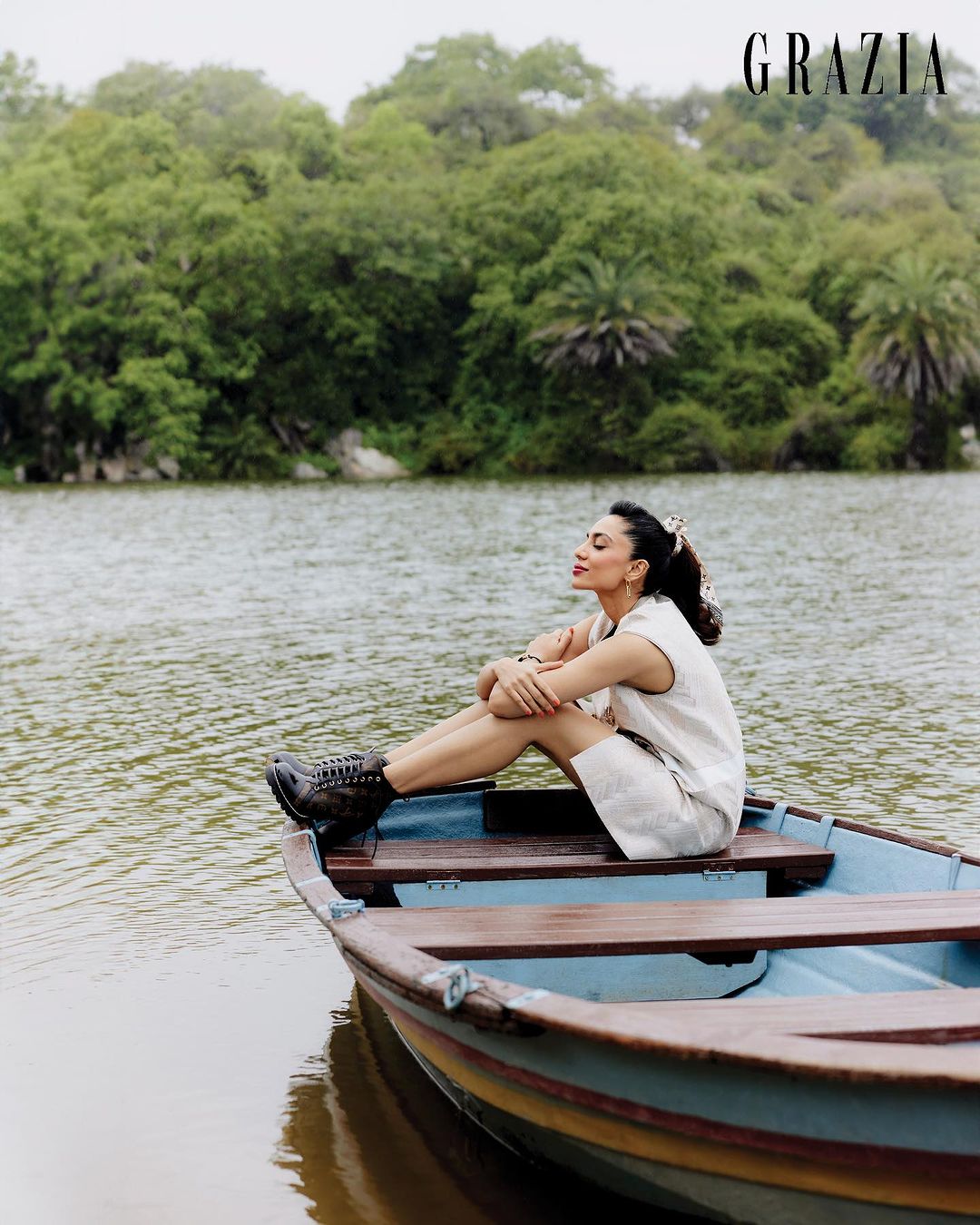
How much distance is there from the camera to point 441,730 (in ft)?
15.5

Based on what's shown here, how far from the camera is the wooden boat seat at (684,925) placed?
352 cm

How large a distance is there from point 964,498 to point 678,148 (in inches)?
1839

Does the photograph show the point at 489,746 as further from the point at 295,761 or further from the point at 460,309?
the point at 460,309

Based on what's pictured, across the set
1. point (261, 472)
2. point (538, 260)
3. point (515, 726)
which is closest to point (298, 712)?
point (515, 726)

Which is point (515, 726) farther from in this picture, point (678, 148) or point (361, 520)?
point (678, 148)

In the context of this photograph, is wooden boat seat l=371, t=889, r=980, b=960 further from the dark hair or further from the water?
the dark hair

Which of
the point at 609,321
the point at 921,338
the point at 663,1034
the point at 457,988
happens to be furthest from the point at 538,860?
the point at 609,321

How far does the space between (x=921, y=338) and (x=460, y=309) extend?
1584 cm

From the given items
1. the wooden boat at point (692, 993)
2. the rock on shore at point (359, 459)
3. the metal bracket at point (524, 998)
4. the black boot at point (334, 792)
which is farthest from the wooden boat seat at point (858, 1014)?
the rock on shore at point (359, 459)

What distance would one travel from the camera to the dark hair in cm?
451

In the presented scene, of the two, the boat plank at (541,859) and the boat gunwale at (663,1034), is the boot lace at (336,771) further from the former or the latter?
the boat gunwale at (663,1034)

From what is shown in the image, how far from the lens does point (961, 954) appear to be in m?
3.76

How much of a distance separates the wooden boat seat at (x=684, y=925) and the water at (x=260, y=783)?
21.2 inches

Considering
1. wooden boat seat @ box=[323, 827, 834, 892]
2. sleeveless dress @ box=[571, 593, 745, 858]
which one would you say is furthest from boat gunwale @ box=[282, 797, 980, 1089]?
sleeveless dress @ box=[571, 593, 745, 858]
